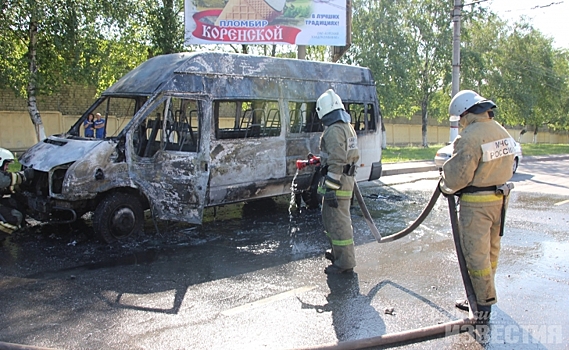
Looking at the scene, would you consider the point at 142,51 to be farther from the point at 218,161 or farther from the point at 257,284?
the point at 257,284

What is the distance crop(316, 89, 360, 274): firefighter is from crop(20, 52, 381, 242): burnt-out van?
2220 millimetres

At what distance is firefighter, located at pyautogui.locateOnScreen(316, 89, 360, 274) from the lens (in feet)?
18.4

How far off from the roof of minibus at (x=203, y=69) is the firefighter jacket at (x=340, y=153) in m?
2.62

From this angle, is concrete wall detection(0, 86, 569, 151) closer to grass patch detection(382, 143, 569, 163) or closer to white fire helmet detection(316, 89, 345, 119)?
grass patch detection(382, 143, 569, 163)

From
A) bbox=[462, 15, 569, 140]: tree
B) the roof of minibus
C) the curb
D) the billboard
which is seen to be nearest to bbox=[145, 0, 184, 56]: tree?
the billboard

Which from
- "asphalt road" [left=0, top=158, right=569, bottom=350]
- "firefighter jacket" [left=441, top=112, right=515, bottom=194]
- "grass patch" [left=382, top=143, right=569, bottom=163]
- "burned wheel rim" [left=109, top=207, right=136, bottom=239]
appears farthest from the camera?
"grass patch" [left=382, top=143, right=569, bottom=163]

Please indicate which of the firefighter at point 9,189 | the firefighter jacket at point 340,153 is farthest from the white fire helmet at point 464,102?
the firefighter at point 9,189

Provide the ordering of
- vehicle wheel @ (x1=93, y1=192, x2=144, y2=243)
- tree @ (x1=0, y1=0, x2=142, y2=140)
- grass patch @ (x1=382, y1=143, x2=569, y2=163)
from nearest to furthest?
vehicle wheel @ (x1=93, y1=192, x2=144, y2=243) < tree @ (x1=0, y1=0, x2=142, y2=140) < grass patch @ (x1=382, y1=143, x2=569, y2=163)

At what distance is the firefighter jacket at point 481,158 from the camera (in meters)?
4.35

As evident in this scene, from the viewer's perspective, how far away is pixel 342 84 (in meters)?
9.78

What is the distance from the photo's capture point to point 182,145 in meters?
7.40

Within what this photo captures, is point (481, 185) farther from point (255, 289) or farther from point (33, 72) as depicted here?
point (33, 72)

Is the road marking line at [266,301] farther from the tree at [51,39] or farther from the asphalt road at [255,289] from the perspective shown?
the tree at [51,39]

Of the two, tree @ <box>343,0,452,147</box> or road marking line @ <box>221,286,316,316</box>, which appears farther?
tree @ <box>343,0,452,147</box>
